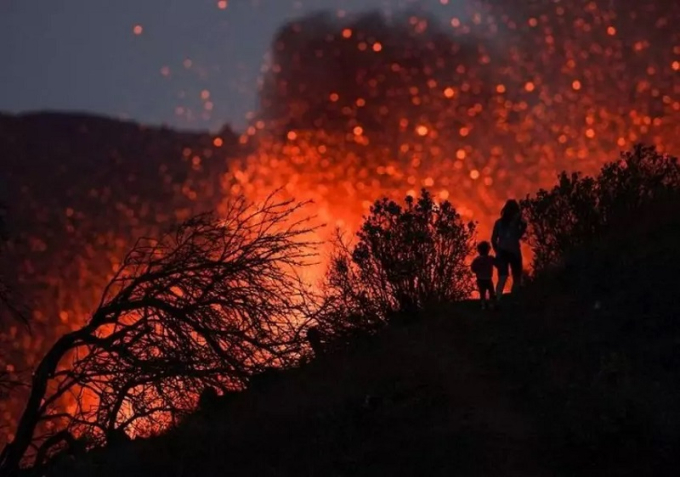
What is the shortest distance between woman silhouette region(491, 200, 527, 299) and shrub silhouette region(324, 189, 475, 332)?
369cm

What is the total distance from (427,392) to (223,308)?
302 centimetres

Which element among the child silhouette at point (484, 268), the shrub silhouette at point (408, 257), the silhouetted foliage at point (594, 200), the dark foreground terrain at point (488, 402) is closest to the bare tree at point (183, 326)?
the dark foreground terrain at point (488, 402)

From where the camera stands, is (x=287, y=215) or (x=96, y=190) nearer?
(x=287, y=215)

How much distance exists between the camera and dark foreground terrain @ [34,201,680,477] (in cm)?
1230

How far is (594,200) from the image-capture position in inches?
927

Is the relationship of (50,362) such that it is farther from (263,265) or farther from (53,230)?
(53,230)

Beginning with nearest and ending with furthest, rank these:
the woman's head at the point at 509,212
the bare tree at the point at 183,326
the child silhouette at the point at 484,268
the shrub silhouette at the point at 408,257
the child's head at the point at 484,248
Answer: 1. the bare tree at the point at 183,326
2. the woman's head at the point at 509,212
3. the child silhouette at the point at 484,268
4. the child's head at the point at 484,248
5. the shrub silhouette at the point at 408,257

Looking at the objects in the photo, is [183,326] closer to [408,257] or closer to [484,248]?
[484,248]

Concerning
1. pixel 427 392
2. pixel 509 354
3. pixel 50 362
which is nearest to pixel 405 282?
pixel 509 354

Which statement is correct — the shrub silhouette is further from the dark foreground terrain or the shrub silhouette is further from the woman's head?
the woman's head

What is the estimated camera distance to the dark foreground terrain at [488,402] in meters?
12.3

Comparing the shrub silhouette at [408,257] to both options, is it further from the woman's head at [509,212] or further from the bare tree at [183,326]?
the bare tree at [183,326]

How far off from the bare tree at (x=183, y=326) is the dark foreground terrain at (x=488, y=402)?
825mm

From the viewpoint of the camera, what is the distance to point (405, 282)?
22312 millimetres
